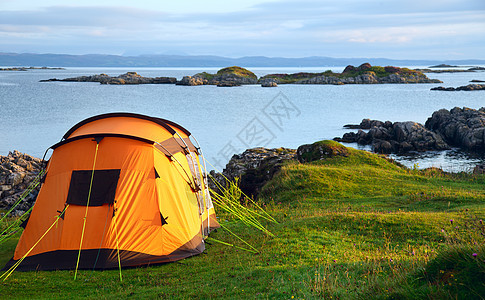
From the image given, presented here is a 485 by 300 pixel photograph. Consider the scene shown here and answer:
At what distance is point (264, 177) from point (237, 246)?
1313 centimetres

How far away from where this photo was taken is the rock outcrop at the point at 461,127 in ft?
154

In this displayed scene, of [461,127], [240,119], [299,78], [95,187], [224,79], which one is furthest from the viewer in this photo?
[299,78]

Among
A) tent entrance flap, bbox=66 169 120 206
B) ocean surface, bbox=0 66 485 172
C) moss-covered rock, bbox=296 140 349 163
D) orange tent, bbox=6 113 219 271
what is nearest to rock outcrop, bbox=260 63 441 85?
ocean surface, bbox=0 66 485 172

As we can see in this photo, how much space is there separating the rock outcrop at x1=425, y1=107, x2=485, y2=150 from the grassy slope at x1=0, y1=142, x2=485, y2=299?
31.0 metres

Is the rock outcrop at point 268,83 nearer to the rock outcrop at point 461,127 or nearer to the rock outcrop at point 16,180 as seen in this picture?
the rock outcrop at point 461,127

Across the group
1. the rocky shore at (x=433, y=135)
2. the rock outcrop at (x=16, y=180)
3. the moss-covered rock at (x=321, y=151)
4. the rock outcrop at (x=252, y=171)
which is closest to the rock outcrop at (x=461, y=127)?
the rocky shore at (x=433, y=135)

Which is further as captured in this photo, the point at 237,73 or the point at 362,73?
the point at 362,73

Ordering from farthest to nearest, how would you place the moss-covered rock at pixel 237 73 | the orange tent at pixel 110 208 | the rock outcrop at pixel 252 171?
the moss-covered rock at pixel 237 73, the rock outcrop at pixel 252 171, the orange tent at pixel 110 208

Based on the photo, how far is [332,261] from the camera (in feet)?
33.6

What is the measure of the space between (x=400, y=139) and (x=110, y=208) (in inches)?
1682

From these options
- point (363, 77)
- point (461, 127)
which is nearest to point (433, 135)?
point (461, 127)

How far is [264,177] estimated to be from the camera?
25938 millimetres

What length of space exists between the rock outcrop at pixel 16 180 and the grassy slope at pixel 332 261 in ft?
38.9

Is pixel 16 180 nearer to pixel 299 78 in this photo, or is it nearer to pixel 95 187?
pixel 95 187
